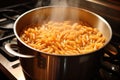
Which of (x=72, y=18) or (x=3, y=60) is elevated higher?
(x=72, y=18)

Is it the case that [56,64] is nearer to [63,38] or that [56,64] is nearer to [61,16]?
[63,38]

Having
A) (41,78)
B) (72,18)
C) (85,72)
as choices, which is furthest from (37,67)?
(72,18)

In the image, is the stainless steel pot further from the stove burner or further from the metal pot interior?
the metal pot interior

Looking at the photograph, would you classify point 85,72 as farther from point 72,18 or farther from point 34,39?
point 72,18

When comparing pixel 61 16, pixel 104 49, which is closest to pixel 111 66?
pixel 104 49

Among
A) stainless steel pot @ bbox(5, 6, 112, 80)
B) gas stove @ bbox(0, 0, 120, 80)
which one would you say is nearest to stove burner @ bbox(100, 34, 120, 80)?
gas stove @ bbox(0, 0, 120, 80)

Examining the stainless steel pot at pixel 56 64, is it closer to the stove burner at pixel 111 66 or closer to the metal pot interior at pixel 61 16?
the stove burner at pixel 111 66

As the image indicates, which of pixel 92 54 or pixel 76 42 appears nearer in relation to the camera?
pixel 92 54
